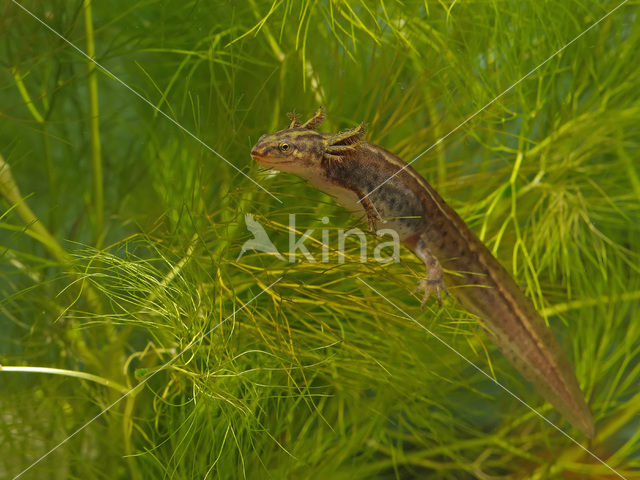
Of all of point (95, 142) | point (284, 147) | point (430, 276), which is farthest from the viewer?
point (95, 142)

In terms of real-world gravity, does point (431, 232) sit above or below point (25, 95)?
below

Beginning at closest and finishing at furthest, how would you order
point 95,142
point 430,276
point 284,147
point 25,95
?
point 284,147 < point 430,276 < point 95,142 < point 25,95

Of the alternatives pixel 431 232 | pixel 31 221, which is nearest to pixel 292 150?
pixel 431 232

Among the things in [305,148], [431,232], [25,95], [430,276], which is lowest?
[430,276]

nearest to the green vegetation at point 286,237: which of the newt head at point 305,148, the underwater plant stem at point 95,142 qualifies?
the underwater plant stem at point 95,142

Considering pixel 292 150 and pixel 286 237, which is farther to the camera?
pixel 286 237

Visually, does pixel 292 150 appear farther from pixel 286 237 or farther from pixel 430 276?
pixel 430 276

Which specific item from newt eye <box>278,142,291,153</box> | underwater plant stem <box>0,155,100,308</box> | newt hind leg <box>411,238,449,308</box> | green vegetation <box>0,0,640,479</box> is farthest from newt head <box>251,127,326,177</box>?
underwater plant stem <box>0,155,100,308</box>
